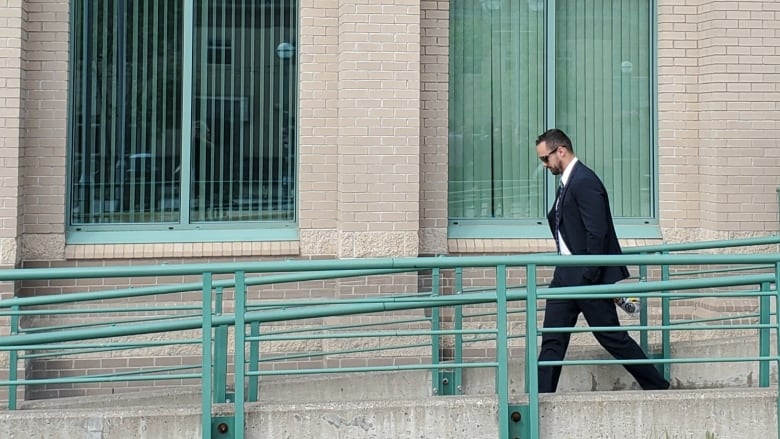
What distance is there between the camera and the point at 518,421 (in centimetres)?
633

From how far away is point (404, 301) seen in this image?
638 cm

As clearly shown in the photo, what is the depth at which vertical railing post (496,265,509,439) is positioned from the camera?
6.18m

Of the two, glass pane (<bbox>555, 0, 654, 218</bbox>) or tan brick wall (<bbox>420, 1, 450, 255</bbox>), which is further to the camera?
glass pane (<bbox>555, 0, 654, 218</bbox>)

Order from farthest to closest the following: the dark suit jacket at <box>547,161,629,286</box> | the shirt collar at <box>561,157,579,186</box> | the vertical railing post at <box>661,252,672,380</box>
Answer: the vertical railing post at <box>661,252,672,380</box>, the shirt collar at <box>561,157,579,186</box>, the dark suit jacket at <box>547,161,629,286</box>

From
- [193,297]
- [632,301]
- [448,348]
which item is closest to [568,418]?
[632,301]

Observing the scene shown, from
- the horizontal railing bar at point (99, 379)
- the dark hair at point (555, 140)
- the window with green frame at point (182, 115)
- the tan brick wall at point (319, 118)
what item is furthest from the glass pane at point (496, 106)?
the horizontal railing bar at point (99, 379)

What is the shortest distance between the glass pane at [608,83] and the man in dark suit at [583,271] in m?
3.14

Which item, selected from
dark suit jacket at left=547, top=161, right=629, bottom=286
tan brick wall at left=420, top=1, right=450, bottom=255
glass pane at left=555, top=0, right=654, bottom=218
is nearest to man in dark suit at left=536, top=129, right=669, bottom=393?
dark suit jacket at left=547, top=161, right=629, bottom=286

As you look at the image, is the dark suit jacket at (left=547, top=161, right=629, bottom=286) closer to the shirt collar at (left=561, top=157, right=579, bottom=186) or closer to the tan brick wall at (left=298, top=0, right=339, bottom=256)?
the shirt collar at (left=561, top=157, right=579, bottom=186)

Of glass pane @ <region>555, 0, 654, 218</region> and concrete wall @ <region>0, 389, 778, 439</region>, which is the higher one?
glass pane @ <region>555, 0, 654, 218</region>

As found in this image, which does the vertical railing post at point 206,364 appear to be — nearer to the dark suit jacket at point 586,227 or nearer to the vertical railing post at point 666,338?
the dark suit jacket at point 586,227

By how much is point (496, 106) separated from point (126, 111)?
126 inches

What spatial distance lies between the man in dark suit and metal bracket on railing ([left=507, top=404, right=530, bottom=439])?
2.41 feet

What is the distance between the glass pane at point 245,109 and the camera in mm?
9875
